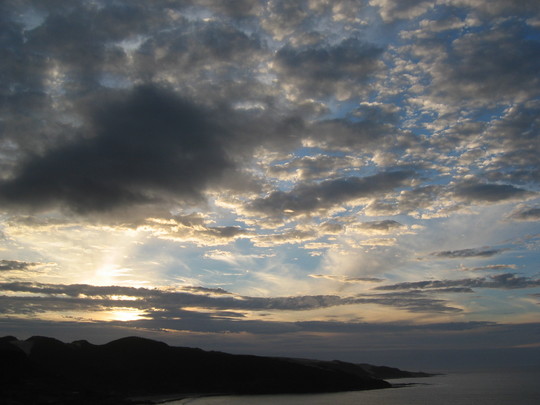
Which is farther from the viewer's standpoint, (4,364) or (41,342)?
(41,342)

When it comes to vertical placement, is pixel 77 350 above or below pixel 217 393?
above

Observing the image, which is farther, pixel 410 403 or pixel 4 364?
pixel 410 403

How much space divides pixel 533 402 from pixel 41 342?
649ft

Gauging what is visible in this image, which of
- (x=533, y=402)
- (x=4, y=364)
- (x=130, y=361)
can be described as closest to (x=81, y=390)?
(x=4, y=364)

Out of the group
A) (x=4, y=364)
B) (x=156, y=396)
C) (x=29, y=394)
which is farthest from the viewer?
(x=156, y=396)

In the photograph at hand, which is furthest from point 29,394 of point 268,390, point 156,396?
point 268,390

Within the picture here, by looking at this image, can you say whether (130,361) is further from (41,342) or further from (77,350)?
(41,342)

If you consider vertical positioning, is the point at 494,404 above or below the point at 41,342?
below

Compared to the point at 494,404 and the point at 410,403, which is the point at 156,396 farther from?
the point at 494,404

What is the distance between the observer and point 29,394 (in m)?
103

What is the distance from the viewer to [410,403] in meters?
145

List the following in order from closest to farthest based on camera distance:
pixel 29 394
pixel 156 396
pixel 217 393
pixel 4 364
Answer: pixel 29 394 → pixel 4 364 → pixel 156 396 → pixel 217 393

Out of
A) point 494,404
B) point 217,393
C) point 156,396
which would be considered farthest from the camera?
point 217,393

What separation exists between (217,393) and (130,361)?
43.1m
